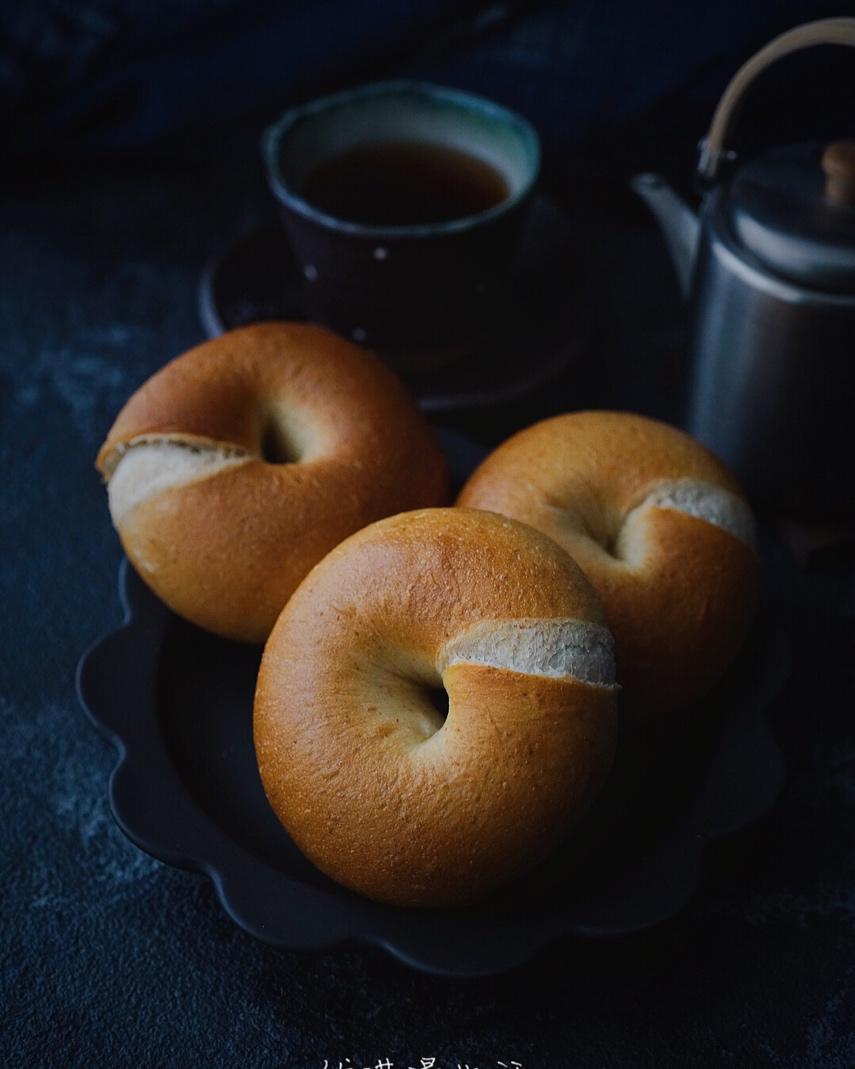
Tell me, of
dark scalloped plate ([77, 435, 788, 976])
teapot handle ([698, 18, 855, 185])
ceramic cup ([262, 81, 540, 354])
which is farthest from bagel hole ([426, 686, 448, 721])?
teapot handle ([698, 18, 855, 185])

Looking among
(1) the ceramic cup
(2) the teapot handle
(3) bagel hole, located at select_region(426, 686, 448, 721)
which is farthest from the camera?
(1) the ceramic cup

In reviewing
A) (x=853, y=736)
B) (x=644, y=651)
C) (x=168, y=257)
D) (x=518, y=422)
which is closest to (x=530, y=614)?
(x=644, y=651)

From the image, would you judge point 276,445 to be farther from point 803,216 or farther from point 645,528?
point 803,216

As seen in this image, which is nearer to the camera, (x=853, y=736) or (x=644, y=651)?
(x=644, y=651)

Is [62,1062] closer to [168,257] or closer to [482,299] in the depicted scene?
[482,299]

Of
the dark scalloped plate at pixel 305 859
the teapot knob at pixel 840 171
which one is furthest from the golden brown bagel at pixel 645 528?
the teapot knob at pixel 840 171

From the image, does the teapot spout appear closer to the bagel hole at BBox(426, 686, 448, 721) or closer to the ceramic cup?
the ceramic cup

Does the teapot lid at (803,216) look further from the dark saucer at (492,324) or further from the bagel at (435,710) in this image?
the bagel at (435,710)
